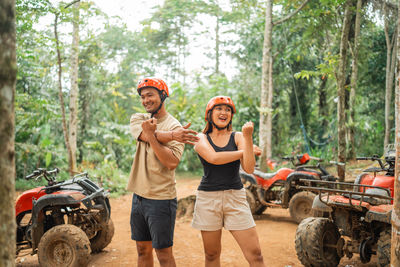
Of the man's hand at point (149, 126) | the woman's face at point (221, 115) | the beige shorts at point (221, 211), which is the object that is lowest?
the beige shorts at point (221, 211)

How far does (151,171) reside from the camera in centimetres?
288

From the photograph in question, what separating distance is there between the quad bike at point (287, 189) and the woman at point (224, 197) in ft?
12.6

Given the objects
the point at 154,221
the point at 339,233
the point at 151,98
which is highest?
the point at 151,98

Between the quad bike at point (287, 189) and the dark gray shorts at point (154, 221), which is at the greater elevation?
the dark gray shorts at point (154, 221)

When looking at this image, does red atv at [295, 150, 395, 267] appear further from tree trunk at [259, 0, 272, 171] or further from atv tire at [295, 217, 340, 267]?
tree trunk at [259, 0, 272, 171]

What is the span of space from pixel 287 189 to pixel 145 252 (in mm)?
4431

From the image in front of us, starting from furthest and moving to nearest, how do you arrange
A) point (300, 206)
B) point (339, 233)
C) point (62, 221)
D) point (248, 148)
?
point (300, 206) < point (62, 221) < point (339, 233) < point (248, 148)

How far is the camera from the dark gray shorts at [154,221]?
2746mm

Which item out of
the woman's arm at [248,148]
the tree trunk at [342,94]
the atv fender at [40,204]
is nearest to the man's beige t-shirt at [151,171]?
the woman's arm at [248,148]

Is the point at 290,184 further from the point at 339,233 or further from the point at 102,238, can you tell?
the point at 102,238

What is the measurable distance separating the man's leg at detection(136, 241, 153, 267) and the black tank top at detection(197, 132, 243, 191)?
0.66m

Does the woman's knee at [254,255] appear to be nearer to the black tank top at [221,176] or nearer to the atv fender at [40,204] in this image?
the black tank top at [221,176]

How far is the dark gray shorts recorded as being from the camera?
9.01ft

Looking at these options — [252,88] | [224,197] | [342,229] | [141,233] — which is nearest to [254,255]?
[224,197]
